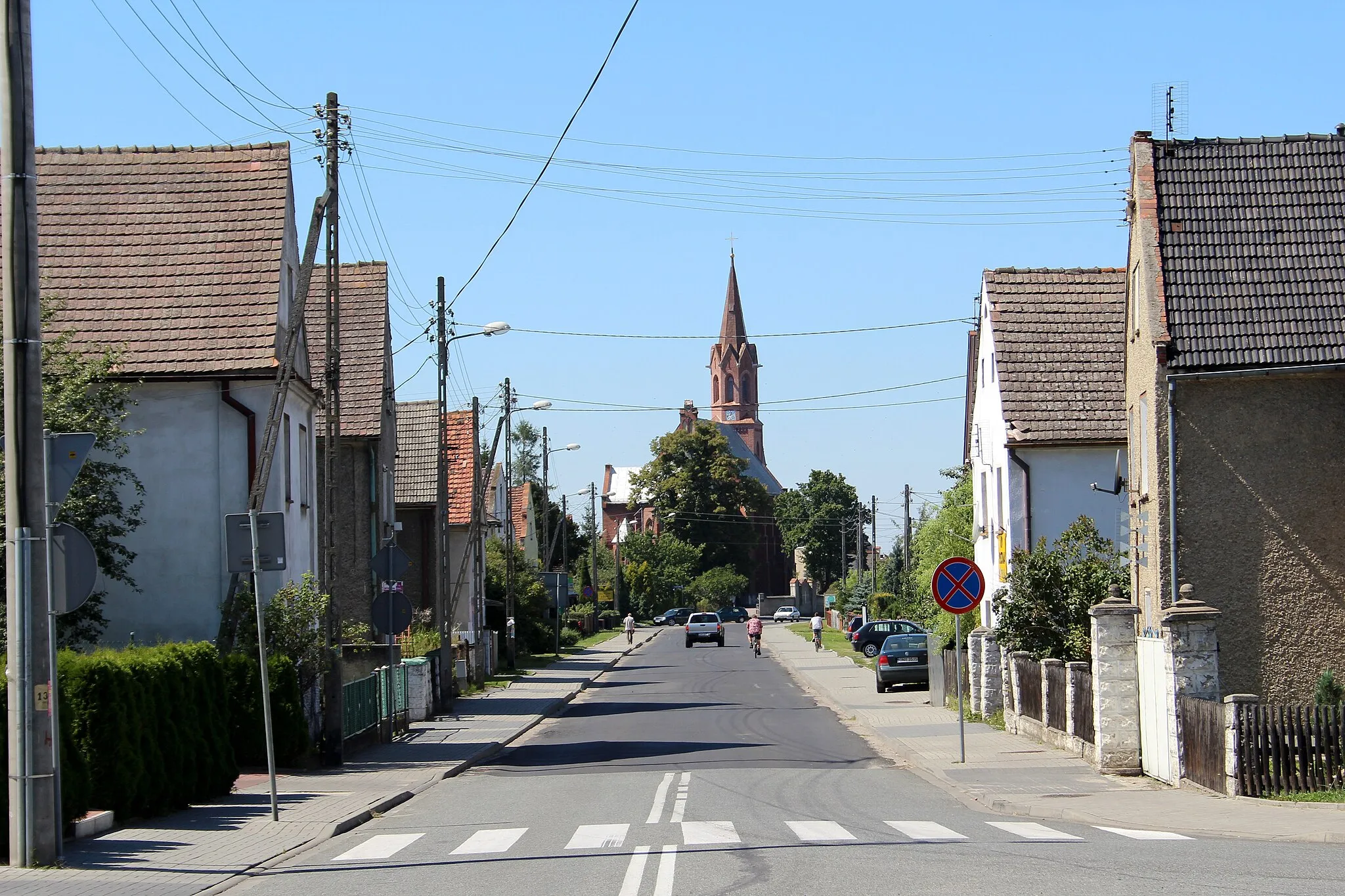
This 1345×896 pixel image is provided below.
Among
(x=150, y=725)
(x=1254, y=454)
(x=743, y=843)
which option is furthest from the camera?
(x=1254, y=454)

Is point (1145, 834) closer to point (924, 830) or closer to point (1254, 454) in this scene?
point (924, 830)

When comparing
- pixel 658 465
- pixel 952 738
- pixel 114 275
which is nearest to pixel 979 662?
pixel 952 738

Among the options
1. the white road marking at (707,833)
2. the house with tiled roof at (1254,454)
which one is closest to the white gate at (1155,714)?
the house with tiled roof at (1254,454)

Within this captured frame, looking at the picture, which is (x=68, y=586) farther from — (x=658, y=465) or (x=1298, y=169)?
(x=658, y=465)

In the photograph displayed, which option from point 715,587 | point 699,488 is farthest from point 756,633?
point 699,488

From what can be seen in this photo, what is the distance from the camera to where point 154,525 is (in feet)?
73.0

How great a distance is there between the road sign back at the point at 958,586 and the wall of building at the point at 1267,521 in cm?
266

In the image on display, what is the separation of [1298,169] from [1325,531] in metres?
5.85

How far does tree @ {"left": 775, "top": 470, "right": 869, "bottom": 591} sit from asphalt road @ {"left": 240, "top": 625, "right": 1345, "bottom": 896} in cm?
11762

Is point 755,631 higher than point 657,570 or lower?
lower

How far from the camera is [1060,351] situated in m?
31.5

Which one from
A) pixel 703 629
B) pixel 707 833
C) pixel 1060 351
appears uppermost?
pixel 1060 351

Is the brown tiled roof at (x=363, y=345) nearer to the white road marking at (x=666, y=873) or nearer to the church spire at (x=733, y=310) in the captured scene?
the white road marking at (x=666, y=873)

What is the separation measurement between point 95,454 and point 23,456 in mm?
9796
